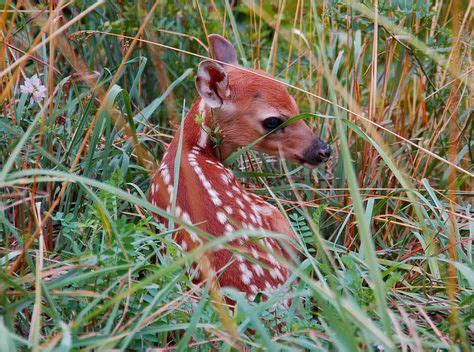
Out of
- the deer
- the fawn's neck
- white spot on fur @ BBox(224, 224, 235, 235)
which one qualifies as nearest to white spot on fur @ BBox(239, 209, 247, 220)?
the deer

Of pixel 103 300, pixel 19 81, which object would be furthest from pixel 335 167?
pixel 103 300

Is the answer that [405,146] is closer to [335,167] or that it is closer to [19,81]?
[335,167]

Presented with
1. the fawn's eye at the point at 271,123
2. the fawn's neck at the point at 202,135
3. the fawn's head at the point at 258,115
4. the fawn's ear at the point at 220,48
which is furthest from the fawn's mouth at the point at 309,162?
the fawn's ear at the point at 220,48

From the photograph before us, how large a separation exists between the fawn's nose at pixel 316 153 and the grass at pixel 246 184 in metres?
0.11

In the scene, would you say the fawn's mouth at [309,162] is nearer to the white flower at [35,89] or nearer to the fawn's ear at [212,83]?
the fawn's ear at [212,83]

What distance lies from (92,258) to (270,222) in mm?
1089

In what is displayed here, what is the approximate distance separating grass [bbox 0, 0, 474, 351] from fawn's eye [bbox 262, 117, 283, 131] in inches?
7.1

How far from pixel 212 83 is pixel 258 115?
0.79 ft

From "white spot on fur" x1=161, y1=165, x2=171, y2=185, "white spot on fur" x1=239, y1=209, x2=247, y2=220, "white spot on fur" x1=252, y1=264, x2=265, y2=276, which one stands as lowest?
"white spot on fur" x1=252, y1=264, x2=265, y2=276

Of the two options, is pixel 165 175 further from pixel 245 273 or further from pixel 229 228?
pixel 245 273

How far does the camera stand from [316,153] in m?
3.77

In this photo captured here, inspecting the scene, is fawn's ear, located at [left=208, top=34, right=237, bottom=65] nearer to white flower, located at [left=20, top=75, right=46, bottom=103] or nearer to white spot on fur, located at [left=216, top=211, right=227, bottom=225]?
white flower, located at [left=20, top=75, right=46, bottom=103]

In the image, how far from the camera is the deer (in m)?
3.15

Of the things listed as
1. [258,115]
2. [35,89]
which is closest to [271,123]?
[258,115]
